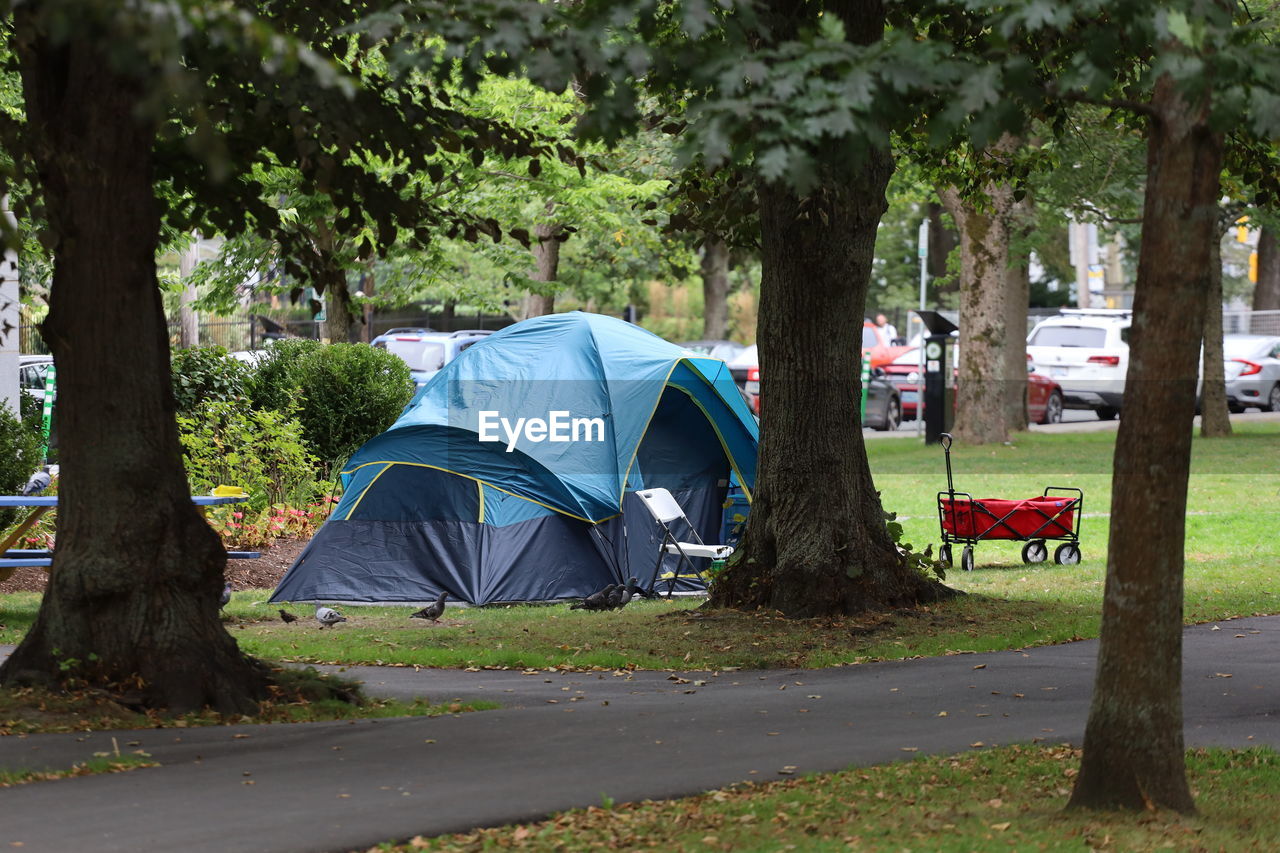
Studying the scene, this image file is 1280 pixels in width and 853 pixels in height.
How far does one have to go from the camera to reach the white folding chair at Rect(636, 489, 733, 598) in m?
14.4

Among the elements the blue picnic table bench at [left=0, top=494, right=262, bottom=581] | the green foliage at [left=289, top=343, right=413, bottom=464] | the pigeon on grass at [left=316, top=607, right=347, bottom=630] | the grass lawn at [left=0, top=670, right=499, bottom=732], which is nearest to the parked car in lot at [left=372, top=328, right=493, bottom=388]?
the green foliage at [left=289, top=343, right=413, bottom=464]

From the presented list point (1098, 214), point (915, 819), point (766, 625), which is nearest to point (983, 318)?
point (1098, 214)

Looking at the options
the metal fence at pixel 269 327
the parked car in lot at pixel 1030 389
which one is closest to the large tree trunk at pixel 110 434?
the metal fence at pixel 269 327

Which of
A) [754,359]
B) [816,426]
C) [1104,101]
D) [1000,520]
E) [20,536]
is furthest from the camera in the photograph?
[754,359]

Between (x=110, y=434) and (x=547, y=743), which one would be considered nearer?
(x=547, y=743)

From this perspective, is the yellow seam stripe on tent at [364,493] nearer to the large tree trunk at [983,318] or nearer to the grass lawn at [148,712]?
the grass lawn at [148,712]

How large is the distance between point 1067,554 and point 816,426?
575 centimetres

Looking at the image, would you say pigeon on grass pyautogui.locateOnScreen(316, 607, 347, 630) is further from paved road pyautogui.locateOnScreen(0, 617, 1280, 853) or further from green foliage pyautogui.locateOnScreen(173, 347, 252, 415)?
green foliage pyautogui.locateOnScreen(173, 347, 252, 415)

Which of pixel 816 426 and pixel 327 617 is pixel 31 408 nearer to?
pixel 327 617

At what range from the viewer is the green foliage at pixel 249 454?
1756 centimetres

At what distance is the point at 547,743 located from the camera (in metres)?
7.94

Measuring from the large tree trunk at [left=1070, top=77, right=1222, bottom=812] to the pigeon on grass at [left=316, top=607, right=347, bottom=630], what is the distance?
7.51 meters

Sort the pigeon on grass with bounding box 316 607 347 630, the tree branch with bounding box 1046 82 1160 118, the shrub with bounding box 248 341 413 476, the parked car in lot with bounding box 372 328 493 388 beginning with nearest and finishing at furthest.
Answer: the tree branch with bounding box 1046 82 1160 118, the pigeon on grass with bounding box 316 607 347 630, the shrub with bounding box 248 341 413 476, the parked car in lot with bounding box 372 328 493 388

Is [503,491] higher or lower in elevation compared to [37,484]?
lower
